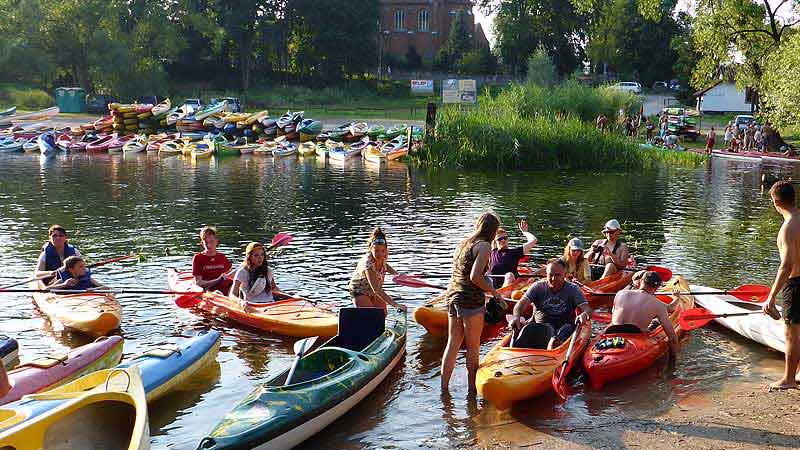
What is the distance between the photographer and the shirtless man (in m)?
8.65

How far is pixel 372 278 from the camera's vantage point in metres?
11.1

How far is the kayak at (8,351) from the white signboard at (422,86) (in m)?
61.7

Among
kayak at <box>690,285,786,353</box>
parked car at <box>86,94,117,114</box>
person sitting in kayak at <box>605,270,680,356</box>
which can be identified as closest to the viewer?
person sitting in kayak at <box>605,270,680,356</box>

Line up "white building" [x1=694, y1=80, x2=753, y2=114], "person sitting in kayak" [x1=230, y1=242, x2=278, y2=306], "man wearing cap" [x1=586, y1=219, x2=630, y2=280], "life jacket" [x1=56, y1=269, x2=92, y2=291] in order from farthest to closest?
"white building" [x1=694, y1=80, x2=753, y2=114], "man wearing cap" [x1=586, y1=219, x2=630, y2=280], "life jacket" [x1=56, y1=269, x2=92, y2=291], "person sitting in kayak" [x1=230, y1=242, x2=278, y2=306]

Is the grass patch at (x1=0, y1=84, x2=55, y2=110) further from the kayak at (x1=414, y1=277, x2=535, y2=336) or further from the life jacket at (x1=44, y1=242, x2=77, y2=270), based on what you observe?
the kayak at (x1=414, y1=277, x2=535, y2=336)

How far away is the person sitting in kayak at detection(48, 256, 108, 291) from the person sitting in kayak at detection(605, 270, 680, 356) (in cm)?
762

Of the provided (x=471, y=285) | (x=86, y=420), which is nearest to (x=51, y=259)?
(x=86, y=420)

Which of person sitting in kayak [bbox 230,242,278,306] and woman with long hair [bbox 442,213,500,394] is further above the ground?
woman with long hair [bbox 442,213,500,394]

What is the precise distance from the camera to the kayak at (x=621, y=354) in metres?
10.1

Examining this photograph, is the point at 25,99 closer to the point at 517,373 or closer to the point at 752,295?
the point at 752,295

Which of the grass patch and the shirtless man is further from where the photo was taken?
the grass patch

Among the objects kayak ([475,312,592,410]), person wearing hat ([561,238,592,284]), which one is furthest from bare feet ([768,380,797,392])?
person wearing hat ([561,238,592,284])

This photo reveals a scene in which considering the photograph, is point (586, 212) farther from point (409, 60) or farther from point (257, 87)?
point (409, 60)

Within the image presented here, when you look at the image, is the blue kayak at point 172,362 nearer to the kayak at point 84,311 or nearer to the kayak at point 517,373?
the kayak at point 84,311
